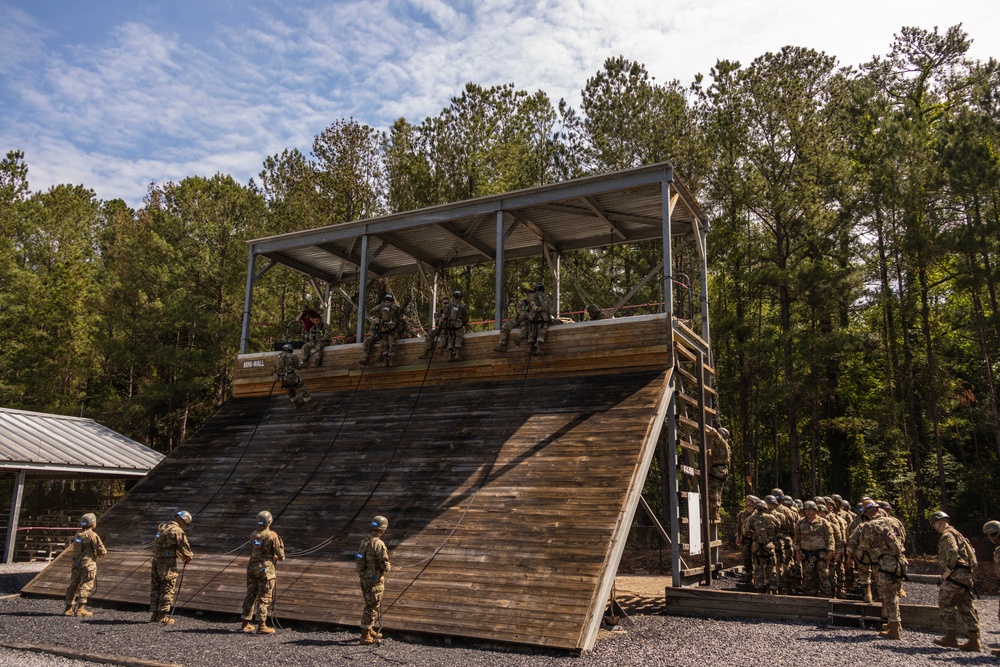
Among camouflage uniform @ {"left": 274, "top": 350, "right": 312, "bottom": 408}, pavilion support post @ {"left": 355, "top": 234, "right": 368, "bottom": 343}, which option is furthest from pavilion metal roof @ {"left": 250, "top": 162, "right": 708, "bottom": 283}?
camouflage uniform @ {"left": 274, "top": 350, "right": 312, "bottom": 408}

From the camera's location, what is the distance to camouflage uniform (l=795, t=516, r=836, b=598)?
524 inches

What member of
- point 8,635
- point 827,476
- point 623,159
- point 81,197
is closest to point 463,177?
point 623,159

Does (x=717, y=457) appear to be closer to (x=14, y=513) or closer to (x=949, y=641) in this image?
(x=949, y=641)

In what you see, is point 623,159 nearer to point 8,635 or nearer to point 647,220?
point 647,220

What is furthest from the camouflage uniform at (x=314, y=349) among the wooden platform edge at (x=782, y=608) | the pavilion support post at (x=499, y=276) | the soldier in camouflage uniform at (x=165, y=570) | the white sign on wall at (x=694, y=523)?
the wooden platform edge at (x=782, y=608)

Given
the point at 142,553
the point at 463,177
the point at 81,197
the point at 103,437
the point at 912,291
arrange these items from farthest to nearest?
1. the point at 81,197
2. the point at 463,177
3. the point at 912,291
4. the point at 103,437
5. the point at 142,553

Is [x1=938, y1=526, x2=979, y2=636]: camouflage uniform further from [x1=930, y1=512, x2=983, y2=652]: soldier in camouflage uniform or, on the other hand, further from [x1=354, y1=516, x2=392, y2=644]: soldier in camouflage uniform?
[x1=354, y1=516, x2=392, y2=644]: soldier in camouflage uniform

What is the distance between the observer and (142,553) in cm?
1308

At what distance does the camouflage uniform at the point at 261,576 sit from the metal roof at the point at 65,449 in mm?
12209

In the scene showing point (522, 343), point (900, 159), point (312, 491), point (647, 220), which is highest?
point (900, 159)

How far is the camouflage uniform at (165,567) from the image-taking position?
35.5 ft

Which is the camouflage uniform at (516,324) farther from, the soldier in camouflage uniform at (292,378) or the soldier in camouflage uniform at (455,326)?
the soldier in camouflage uniform at (292,378)

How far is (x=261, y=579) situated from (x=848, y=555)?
11.6 metres

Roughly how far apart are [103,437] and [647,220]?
19312mm
